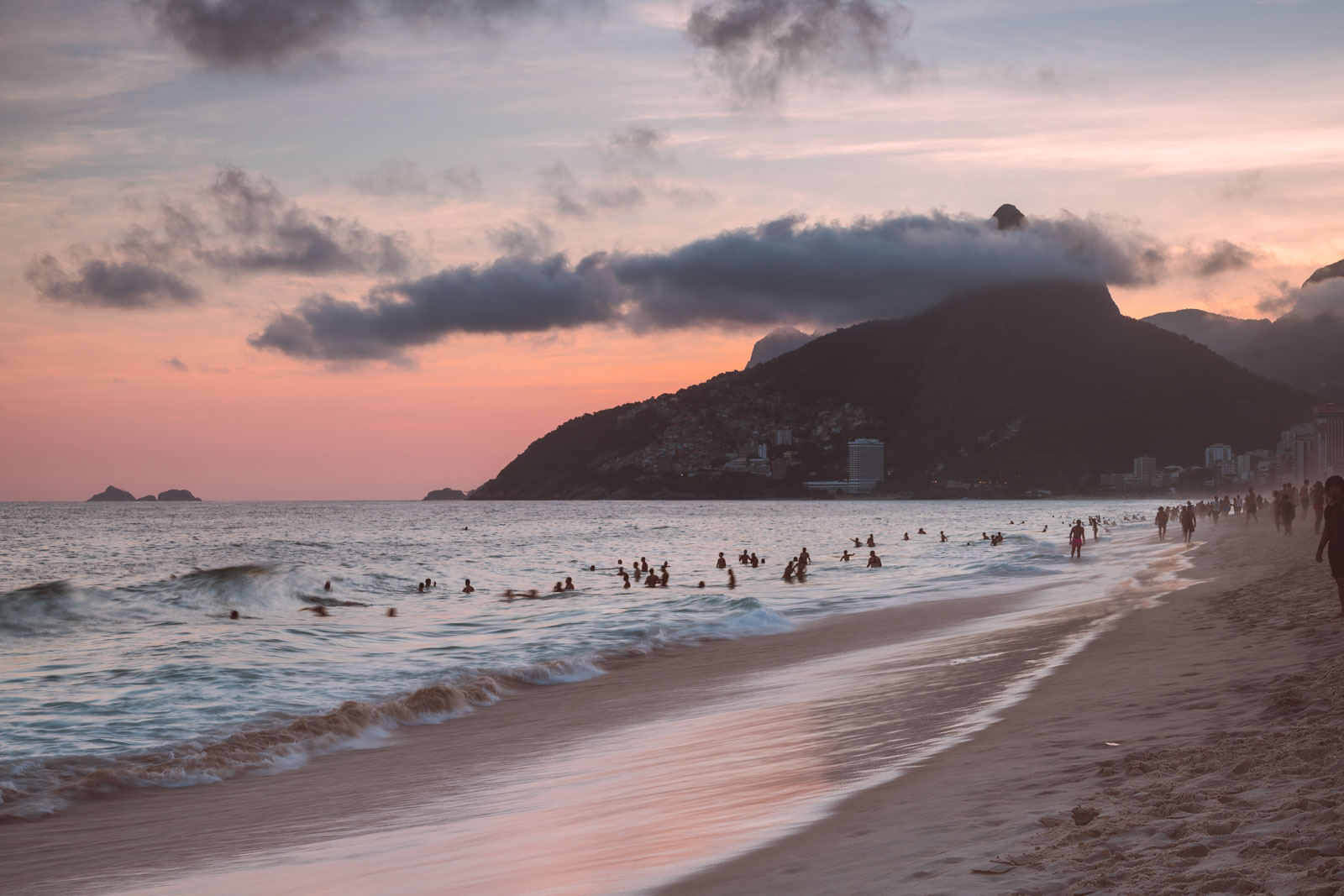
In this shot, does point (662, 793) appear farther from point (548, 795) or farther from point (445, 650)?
point (445, 650)

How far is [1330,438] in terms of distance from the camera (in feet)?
496

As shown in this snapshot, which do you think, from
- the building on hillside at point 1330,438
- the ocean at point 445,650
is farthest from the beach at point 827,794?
the building on hillside at point 1330,438

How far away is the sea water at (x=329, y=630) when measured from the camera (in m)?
10.9

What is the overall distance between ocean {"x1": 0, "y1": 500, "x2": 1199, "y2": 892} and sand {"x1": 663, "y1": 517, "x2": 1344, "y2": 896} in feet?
2.18

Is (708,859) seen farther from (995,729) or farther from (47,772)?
(47,772)

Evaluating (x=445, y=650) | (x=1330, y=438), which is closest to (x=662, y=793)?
(x=445, y=650)

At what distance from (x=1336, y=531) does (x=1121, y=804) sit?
8874mm

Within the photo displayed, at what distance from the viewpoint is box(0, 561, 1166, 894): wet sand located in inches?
223

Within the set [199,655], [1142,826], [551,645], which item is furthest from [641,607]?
[1142,826]

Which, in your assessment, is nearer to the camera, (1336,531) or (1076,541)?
→ (1336,531)

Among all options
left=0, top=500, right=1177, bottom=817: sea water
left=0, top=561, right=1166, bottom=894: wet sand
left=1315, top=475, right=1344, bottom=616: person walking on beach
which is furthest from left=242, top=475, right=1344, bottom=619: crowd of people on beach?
left=0, top=561, right=1166, bottom=894: wet sand

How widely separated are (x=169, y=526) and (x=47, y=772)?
343ft

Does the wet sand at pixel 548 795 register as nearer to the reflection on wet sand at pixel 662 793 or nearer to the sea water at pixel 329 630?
the reflection on wet sand at pixel 662 793

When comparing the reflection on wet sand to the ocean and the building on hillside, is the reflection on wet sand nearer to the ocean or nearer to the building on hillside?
the ocean
